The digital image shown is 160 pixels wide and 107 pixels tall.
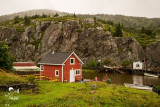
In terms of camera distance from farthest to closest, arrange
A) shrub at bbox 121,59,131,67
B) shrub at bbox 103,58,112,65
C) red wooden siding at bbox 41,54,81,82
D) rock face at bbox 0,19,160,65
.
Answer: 1. rock face at bbox 0,19,160,65
2. shrub at bbox 103,58,112,65
3. shrub at bbox 121,59,131,67
4. red wooden siding at bbox 41,54,81,82

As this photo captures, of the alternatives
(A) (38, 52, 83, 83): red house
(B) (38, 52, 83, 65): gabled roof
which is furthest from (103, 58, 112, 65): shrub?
(B) (38, 52, 83, 65): gabled roof

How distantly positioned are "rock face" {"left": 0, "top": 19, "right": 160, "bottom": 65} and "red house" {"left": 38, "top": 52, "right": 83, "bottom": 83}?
2017 inches

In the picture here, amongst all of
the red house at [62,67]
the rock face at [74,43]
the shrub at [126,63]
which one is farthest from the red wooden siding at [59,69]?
the rock face at [74,43]

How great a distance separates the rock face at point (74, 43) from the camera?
279ft

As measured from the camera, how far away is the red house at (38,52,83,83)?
99.9 feet

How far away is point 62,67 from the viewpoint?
98.6 ft

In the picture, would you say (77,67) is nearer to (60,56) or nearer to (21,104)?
(60,56)

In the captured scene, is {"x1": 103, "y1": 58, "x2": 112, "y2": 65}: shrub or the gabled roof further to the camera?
{"x1": 103, "y1": 58, "x2": 112, "y2": 65}: shrub

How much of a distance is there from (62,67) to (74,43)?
6127 centimetres

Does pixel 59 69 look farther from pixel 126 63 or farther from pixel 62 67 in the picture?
pixel 126 63

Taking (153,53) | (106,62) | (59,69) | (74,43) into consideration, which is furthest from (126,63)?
(59,69)

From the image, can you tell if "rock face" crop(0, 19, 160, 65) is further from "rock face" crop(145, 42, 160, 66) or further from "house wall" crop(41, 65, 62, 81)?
"house wall" crop(41, 65, 62, 81)

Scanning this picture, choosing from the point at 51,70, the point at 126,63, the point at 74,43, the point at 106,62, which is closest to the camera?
the point at 51,70

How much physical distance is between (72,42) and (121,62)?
31.0 m
